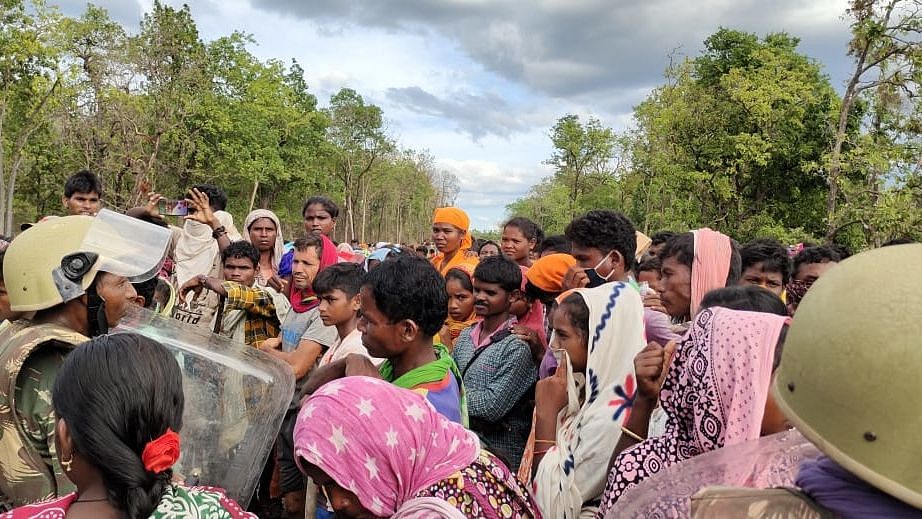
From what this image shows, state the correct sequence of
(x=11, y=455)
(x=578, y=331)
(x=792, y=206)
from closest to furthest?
1. (x=11, y=455)
2. (x=578, y=331)
3. (x=792, y=206)

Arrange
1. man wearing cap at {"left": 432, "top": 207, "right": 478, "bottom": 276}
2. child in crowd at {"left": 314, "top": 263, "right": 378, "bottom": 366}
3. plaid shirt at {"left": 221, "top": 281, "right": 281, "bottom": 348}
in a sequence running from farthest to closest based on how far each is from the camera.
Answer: man wearing cap at {"left": 432, "top": 207, "right": 478, "bottom": 276}, plaid shirt at {"left": 221, "top": 281, "right": 281, "bottom": 348}, child in crowd at {"left": 314, "top": 263, "right": 378, "bottom": 366}

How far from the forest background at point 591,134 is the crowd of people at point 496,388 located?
11550 millimetres

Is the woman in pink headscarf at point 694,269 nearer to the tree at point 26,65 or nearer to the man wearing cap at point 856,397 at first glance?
the man wearing cap at point 856,397

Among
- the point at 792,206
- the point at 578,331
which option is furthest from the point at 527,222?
the point at 792,206

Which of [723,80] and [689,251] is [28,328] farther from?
[723,80]

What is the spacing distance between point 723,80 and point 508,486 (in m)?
19.7

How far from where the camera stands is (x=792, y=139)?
65.0 feet

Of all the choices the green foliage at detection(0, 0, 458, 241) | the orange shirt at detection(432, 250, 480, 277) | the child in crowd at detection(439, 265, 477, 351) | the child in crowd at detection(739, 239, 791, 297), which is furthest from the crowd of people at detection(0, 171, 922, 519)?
the green foliage at detection(0, 0, 458, 241)

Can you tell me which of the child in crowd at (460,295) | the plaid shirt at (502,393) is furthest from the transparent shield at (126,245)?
the child in crowd at (460,295)

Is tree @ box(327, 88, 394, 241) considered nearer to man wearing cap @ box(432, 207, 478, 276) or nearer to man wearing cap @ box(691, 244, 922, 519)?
man wearing cap @ box(432, 207, 478, 276)

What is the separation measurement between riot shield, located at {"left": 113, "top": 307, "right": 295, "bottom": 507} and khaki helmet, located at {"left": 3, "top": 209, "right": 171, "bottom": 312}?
25 cm

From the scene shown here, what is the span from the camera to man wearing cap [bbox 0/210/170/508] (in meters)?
1.82

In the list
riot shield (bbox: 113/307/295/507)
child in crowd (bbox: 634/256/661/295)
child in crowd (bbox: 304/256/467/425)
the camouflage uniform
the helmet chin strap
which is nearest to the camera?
the camouflage uniform

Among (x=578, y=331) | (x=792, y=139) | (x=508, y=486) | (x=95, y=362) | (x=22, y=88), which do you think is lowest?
(x=508, y=486)
